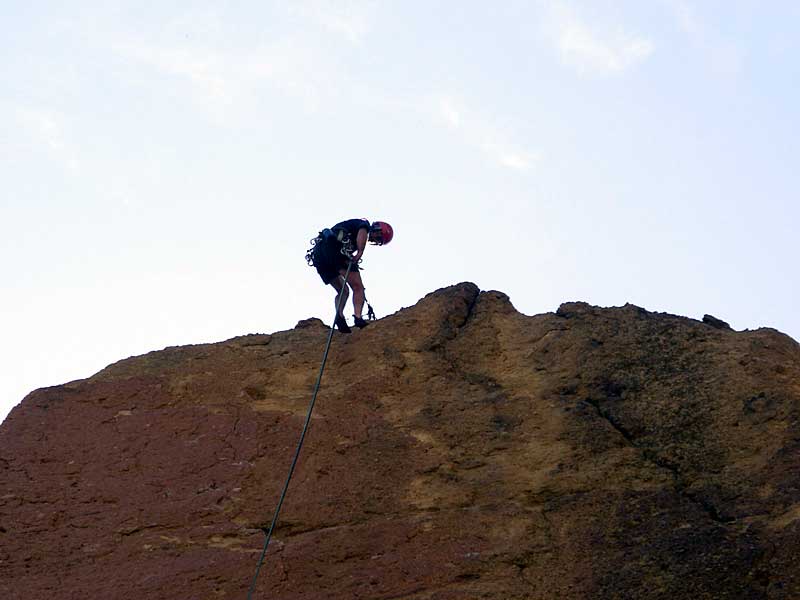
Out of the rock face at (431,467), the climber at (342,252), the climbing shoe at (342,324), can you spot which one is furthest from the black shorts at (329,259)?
the rock face at (431,467)

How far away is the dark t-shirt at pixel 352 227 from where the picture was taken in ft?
36.4

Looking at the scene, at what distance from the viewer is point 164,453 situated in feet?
28.4

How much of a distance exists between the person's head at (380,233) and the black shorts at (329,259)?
0.40 meters

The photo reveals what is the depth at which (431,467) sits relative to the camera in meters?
8.21

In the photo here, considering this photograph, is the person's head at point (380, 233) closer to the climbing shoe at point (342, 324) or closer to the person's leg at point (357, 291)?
the person's leg at point (357, 291)

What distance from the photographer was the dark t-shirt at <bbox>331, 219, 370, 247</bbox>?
1109cm

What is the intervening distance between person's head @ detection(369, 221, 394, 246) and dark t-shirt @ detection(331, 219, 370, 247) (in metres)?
0.12

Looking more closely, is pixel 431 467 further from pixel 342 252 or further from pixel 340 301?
pixel 342 252

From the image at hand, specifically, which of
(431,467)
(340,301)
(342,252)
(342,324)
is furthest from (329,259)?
(431,467)

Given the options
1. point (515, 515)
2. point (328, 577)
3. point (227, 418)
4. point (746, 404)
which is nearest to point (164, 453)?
point (227, 418)

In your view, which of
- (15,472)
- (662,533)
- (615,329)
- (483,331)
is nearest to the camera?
(662,533)

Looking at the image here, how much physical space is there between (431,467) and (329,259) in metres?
3.46

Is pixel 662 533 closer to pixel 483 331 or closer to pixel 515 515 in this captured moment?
pixel 515 515

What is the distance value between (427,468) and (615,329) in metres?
2.24
